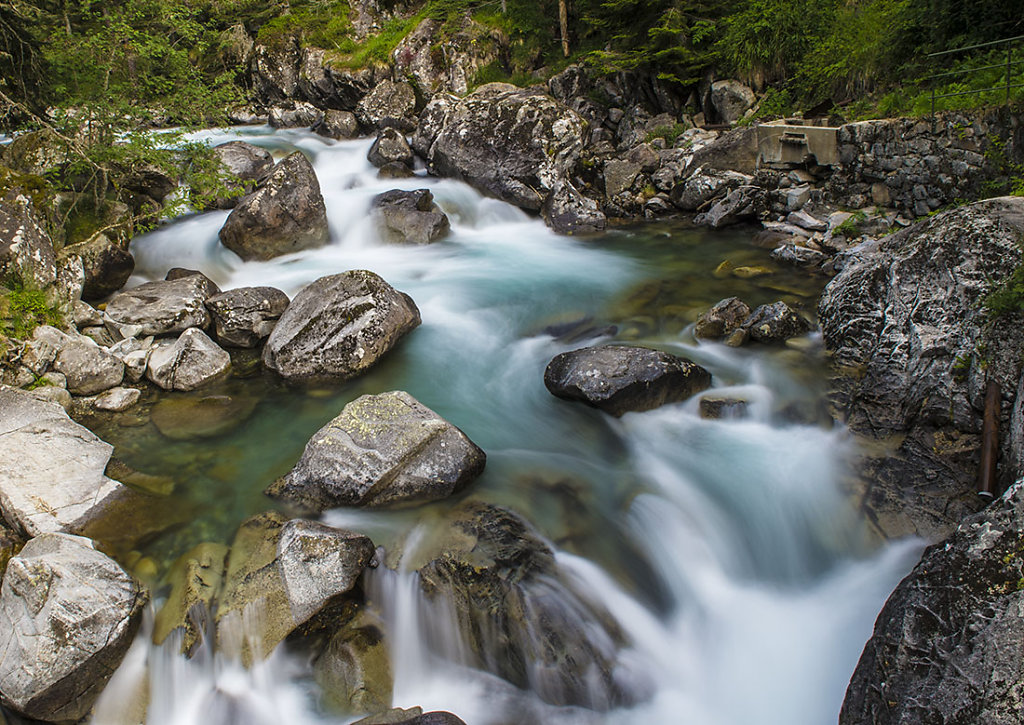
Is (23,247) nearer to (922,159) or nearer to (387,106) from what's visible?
(922,159)

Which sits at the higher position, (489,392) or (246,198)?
(246,198)

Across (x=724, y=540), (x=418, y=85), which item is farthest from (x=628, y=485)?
(x=418, y=85)

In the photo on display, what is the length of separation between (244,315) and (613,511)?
5.49 m

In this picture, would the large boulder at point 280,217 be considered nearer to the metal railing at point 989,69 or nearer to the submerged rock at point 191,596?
the submerged rock at point 191,596

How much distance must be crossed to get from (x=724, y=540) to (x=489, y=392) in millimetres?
3228

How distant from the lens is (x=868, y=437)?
215 inches

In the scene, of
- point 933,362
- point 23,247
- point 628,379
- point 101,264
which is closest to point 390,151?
point 101,264

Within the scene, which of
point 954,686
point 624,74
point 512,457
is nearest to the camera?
point 954,686

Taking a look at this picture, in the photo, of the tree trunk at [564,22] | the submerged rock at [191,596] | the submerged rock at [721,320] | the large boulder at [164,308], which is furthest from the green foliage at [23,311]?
the tree trunk at [564,22]

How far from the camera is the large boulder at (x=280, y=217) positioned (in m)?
10.4

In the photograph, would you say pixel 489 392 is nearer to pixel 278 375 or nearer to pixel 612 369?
pixel 612 369

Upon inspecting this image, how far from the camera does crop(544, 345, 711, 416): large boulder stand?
6.16 m

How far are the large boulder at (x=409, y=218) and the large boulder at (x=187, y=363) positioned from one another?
16.7 ft

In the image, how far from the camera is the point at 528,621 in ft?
13.2
